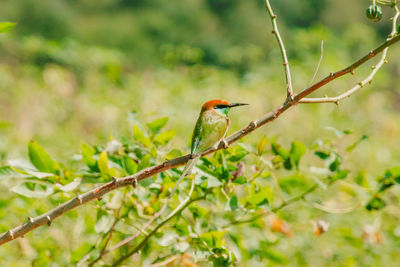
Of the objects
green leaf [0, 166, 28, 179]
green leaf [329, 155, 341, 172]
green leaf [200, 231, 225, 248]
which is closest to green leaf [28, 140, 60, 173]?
green leaf [0, 166, 28, 179]

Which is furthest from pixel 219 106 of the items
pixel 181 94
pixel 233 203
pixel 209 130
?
pixel 181 94

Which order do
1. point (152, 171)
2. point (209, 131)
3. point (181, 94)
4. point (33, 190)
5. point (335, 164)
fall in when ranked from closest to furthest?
point (152, 171), point (209, 131), point (33, 190), point (335, 164), point (181, 94)

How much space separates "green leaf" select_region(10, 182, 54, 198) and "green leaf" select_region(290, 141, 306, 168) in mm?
415

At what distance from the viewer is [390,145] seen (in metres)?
3.03

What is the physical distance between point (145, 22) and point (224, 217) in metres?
8.46

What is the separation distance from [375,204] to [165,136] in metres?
0.44

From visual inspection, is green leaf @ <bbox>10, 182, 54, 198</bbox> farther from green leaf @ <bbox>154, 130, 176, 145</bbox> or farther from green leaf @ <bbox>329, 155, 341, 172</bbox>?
green leaf @ <bbox>329, 155, 341, 172</bbox>

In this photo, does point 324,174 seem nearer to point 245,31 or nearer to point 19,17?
point 245,31

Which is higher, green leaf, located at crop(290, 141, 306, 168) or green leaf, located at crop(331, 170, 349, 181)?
green leaf, located at crop(290, 141, 306, 168)

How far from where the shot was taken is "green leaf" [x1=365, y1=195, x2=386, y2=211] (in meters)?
0.91

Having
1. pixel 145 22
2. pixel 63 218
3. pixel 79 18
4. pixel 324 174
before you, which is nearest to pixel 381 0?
pixel 324 174

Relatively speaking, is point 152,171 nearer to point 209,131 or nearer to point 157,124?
point 209,131

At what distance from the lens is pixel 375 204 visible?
92cm

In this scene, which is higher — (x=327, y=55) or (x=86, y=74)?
(x=327, y=55)
